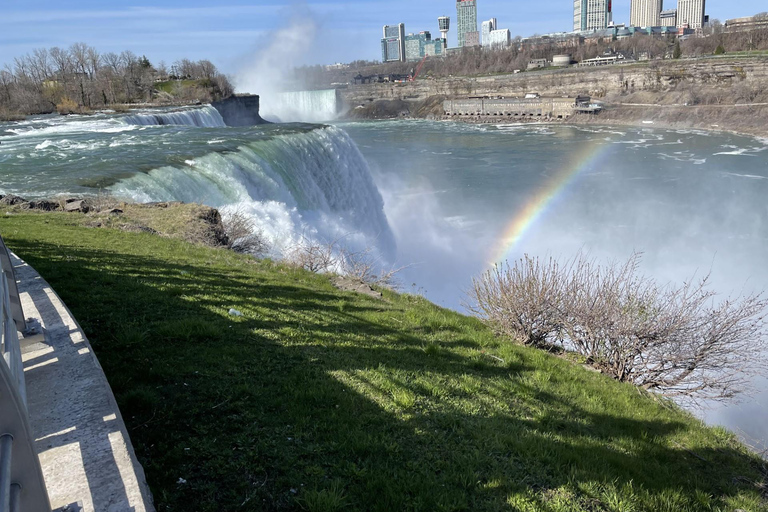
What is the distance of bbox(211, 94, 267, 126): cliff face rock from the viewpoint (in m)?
50.5

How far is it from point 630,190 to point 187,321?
31.8 meters

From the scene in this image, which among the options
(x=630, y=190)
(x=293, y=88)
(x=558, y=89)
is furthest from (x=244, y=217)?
(x=293, y=88)

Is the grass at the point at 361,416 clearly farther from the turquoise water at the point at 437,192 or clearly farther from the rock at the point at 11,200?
the rock at the point at 11,200

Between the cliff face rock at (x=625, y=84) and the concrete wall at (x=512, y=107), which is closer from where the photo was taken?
the cliff face rock at (x=625, y=84)

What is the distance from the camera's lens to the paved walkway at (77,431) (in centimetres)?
274

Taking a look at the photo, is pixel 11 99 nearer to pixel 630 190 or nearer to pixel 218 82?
pixel 218 82

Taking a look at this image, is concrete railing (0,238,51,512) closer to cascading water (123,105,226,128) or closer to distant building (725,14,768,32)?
cascading water (123,105,226,128)

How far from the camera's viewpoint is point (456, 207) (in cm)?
3023

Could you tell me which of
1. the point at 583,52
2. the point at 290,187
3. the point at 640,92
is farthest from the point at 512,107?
the point at 290,187

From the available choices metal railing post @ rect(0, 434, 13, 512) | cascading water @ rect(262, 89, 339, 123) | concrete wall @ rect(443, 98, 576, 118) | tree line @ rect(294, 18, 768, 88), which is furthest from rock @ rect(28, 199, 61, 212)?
tree line @ rect(294, 18, 768, 88)

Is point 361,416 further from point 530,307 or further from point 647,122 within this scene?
point 647,122

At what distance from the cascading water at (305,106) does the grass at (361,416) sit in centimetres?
8789

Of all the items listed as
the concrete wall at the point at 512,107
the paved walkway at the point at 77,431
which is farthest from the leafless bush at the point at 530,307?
the concrete wall at the point at 512,107

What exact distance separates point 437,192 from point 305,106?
2580 inches
